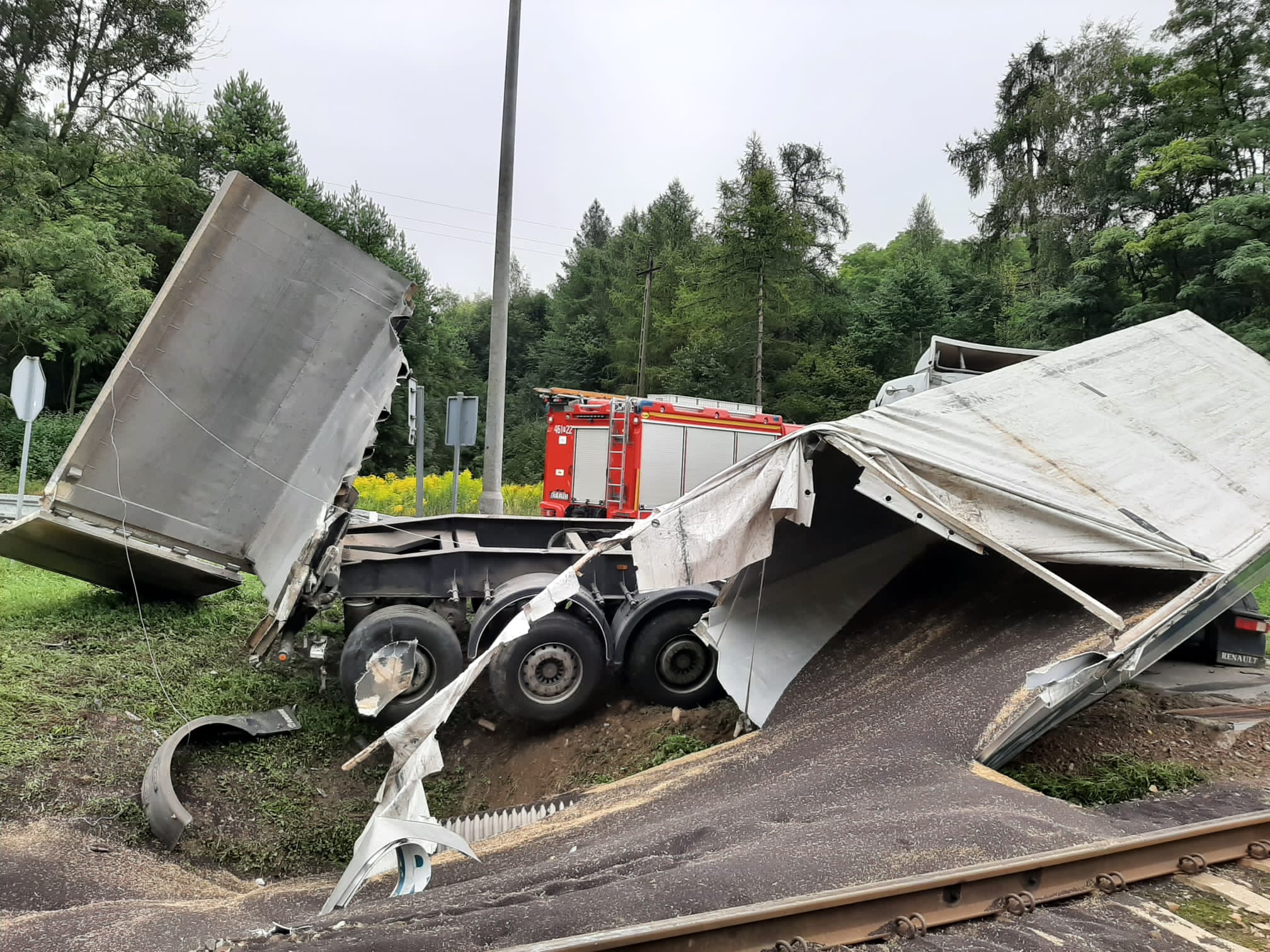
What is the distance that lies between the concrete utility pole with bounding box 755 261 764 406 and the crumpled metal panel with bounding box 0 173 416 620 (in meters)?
25.9

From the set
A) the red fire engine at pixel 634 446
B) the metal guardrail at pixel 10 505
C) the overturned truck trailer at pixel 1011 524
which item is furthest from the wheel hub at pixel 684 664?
the metal guardrail at pixel 10 505

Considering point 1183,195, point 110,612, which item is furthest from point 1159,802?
point 1183,195

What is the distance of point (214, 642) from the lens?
24.5 ft

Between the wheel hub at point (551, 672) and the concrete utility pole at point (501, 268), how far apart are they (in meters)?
5.70

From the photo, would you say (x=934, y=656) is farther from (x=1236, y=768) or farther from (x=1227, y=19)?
(x=1227, y=19)

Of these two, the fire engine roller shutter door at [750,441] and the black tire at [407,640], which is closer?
the black tire at [407,640]

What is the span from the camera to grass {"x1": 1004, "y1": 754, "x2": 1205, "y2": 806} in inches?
186

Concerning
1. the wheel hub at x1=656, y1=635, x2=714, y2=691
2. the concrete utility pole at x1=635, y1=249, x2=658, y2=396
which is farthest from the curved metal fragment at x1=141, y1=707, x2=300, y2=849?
the concrete utility pole at x1=635, y1=249, x2=658, y2=396

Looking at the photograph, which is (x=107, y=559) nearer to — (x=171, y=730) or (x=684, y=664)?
(x=171, y=730)

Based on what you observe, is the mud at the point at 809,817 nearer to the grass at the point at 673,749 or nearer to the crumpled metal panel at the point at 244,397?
the grass at the point at 673,749

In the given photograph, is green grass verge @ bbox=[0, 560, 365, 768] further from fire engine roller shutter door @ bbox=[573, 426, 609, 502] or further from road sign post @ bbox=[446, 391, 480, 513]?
fire engine roller shutter door @ bbox=[573, 426, 609, 502]

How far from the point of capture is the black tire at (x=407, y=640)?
19.4 ft

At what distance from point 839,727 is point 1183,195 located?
24791 mm

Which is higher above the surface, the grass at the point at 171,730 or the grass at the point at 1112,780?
the grass at the point at 1112,780
